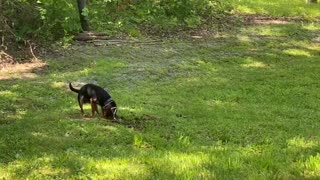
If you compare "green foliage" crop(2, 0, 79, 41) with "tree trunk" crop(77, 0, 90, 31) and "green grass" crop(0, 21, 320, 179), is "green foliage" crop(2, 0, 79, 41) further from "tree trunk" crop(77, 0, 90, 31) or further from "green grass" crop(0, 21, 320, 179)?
"green grass" crop(0, 21, 320, 179)

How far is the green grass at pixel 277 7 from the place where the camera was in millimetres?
26981

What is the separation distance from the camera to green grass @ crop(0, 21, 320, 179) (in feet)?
20.3

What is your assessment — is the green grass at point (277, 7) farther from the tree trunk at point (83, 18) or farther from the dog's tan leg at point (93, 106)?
the dog's tan leg at point (93, 106)

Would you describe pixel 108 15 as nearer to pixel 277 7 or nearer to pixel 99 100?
pixel 277 7

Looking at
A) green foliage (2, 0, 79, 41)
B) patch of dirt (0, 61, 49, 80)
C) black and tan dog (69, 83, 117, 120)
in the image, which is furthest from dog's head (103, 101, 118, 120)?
green foliage (2, 0, 79, 41)

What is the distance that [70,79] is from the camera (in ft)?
48.6

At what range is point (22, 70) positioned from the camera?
53.1ft

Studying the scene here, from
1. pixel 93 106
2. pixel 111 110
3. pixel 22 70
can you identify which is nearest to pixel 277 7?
pixel 22 70

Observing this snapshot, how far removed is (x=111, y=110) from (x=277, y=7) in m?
20.3

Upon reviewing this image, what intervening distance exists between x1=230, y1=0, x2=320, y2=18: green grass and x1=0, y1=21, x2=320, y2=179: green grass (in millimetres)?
4917

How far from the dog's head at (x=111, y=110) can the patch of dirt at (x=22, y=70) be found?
6.03 metres

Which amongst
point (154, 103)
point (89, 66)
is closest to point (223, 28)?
point (89, 66)

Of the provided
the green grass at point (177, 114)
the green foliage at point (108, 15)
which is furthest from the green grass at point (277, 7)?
the green grass at point (177, 114)

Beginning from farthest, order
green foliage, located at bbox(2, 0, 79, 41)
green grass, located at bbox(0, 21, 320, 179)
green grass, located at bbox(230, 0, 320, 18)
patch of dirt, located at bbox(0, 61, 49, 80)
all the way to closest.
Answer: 1. green grass, located at bbox(230, 0, 320, 18)
2. green foliage, located at bbox(2, 0, 79, 41)
3. patch of dirt, located at bbox(0, 61, 49, 80)
4. green grass, located at bbox(0, 21, 320, 179)
